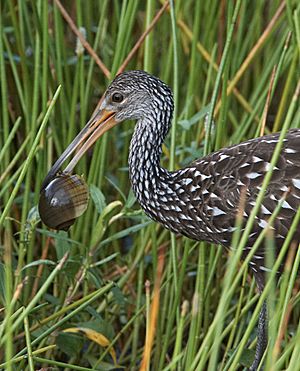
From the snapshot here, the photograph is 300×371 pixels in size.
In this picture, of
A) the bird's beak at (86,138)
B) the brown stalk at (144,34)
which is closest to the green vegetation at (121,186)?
the brown stalk at (144,34)

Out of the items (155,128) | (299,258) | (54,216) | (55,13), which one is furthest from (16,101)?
(299,258)

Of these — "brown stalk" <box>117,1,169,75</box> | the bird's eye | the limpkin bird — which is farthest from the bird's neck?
"brown stalk" <box>117,1,169,75</box>

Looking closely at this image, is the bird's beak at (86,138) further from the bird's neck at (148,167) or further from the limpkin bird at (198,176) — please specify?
the bird's neck at (148,167)

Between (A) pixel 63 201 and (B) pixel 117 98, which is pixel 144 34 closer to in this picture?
(B) pixel 117 98

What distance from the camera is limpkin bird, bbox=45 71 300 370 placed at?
127 inches

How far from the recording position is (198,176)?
343cm

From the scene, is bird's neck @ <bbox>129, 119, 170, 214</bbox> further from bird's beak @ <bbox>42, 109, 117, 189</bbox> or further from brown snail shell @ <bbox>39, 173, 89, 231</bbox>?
brown snail shell @ <bbox>39, 173, 89, 231</bbox>

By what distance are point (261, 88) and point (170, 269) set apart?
951mm

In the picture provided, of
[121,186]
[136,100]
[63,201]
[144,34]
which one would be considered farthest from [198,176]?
[121,186]

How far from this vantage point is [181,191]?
349cm

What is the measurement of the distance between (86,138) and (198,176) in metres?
0.44

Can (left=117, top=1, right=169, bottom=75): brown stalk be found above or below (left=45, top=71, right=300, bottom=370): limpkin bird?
above

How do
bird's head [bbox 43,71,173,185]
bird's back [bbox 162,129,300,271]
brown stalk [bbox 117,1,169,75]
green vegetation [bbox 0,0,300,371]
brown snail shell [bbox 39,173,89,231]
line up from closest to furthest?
brown snail shell [bbox 39,173,89,231]
bird's back [bbox 162,129,300,271]
green vegetation [bbox 0,0,300,371]
bird's head [bbox 43,71,173,185]
brown stalk [bbox 117,1,169,75]

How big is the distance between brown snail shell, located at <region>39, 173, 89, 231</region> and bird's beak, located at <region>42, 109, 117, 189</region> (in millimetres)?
40
